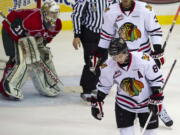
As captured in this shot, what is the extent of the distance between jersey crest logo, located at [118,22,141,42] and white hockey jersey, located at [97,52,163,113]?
0.57 m

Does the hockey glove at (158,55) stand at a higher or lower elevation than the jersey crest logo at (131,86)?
lower

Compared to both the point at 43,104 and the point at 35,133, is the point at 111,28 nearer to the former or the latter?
the point at 35,133

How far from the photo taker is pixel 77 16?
4.60m

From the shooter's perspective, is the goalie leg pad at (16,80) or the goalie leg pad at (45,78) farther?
the goalie leg pad at (45,78)

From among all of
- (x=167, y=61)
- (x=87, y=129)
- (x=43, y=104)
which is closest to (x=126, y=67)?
(x=87, y=129)

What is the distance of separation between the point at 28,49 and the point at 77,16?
22.3 inches

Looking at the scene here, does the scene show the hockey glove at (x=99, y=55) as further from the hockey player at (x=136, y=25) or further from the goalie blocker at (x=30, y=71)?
the goalie blocker at (x=30, y=71)

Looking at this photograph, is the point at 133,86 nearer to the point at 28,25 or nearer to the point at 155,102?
the point at 155,102

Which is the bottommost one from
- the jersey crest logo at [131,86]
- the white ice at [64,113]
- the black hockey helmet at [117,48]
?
the white ice at [64,113]

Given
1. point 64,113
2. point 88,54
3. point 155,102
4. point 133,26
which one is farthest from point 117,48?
point 88,54

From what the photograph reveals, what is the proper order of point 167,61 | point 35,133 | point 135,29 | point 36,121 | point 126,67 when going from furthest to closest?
point 167,61, point 36,121, point 35,133, point 135,29, point 126,67

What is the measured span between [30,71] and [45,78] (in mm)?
150

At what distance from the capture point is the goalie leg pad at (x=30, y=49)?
479 centimetres

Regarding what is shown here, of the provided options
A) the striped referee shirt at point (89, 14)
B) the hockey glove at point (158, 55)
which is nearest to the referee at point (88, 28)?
the striped referee shirt at point (89, 14)
